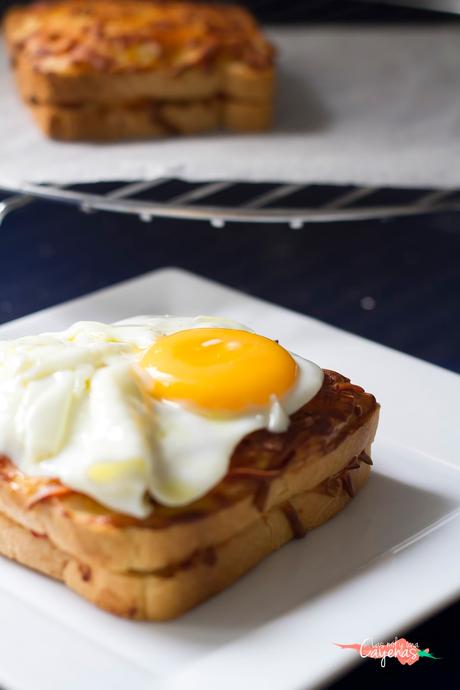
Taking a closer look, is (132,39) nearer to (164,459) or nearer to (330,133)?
(330,133)

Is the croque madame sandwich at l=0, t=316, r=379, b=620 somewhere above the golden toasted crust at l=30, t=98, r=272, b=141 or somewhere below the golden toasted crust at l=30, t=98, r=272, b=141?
above

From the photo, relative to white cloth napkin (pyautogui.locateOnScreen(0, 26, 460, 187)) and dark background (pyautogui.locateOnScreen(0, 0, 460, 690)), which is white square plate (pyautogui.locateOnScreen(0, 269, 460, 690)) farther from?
white cloth napkin (pyautogui.locateOnScreen(0, 26, 460, 187))

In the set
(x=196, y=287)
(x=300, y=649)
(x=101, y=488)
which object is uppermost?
(x=101, y=488)

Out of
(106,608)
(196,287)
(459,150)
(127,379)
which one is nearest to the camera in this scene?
(106,608)

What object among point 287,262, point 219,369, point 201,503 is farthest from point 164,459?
point 287,262

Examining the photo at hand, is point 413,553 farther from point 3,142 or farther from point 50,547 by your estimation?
point 3,142

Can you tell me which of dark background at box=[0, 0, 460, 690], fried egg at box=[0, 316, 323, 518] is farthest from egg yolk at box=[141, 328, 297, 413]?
dark background at box=[0, 0, 460, 690]

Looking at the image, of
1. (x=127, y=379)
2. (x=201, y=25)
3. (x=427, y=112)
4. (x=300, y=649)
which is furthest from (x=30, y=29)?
(x=300, y=649)

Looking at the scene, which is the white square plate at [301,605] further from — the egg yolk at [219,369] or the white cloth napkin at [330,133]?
the white cloth napkin at [330,133]

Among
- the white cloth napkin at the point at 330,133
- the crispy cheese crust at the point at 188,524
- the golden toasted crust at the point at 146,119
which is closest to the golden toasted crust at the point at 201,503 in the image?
the crispy cheese crust at the point at 188,524
